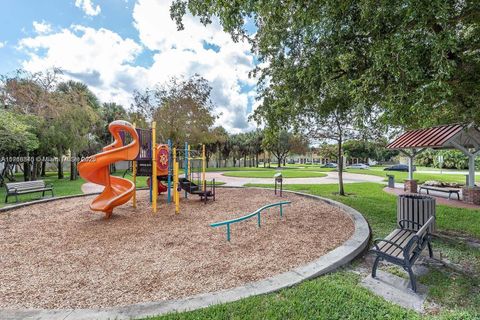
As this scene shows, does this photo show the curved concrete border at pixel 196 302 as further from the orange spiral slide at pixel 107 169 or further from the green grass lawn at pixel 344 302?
the orange spiral slide at pixel 107 169

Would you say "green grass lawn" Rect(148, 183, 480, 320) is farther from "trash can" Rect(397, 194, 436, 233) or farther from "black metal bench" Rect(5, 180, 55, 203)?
"black metal bench" Rect(5, 180, 55, 203)

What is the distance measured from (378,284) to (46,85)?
22.6m

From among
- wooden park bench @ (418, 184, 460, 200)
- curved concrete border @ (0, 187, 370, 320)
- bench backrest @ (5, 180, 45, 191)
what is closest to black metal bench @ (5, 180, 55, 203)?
bench backrest @ (5, 180, 45, 191)

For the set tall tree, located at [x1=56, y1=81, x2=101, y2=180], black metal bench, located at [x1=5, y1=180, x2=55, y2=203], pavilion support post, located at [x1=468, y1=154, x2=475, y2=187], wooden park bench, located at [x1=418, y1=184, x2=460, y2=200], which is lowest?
wooden park bench, located at [x1=418, y1=184, x2=460, y2=200]

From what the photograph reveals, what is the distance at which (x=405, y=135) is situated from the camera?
45.2 feet

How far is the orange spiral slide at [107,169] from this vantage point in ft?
24.2

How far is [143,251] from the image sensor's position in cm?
506

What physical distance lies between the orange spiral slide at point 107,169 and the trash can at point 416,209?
743cm

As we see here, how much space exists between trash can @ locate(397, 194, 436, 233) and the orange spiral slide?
7.43 meters

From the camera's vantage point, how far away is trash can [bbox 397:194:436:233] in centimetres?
562

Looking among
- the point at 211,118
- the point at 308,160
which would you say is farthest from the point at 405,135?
the point at 308,160

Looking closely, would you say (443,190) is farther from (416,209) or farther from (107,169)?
(107,169)

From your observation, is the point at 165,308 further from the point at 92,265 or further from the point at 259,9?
the point at 259,9

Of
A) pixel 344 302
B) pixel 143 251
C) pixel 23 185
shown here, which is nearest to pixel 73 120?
pixel 23 185
